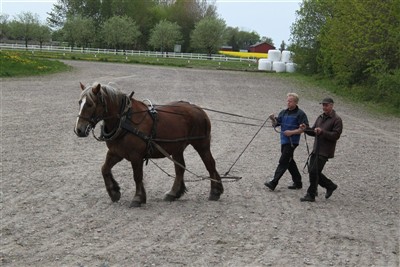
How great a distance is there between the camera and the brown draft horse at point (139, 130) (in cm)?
713

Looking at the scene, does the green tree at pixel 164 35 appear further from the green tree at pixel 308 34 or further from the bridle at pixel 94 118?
the bridle at pixel 94 118

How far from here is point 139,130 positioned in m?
7.48

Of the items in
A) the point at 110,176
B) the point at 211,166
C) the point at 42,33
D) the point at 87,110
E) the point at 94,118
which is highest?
the point at 42,33

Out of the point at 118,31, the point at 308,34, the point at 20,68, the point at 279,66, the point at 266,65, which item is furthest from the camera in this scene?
the point at 118,31

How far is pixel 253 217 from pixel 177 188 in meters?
1.39

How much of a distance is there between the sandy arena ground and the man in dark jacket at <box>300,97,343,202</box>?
0.44 meters

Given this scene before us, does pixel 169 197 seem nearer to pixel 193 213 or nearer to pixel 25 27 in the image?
pixel 193 213

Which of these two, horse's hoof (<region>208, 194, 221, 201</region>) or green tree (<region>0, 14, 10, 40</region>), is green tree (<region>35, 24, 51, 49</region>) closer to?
green tree (<region>0, 14, 10, 40</region>)

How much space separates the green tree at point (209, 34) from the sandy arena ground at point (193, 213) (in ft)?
217

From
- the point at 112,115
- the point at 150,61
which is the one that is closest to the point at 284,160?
the point at 112,115

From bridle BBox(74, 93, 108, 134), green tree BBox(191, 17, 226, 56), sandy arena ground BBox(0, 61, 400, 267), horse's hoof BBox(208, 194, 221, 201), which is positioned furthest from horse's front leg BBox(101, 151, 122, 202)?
green tree BBox(191, 17, 226, 56)

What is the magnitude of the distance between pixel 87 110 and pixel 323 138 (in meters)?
3.75

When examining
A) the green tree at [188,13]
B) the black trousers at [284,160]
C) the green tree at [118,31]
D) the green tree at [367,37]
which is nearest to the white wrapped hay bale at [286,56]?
the green tree at [367,37]

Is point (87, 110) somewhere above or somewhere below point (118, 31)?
below
